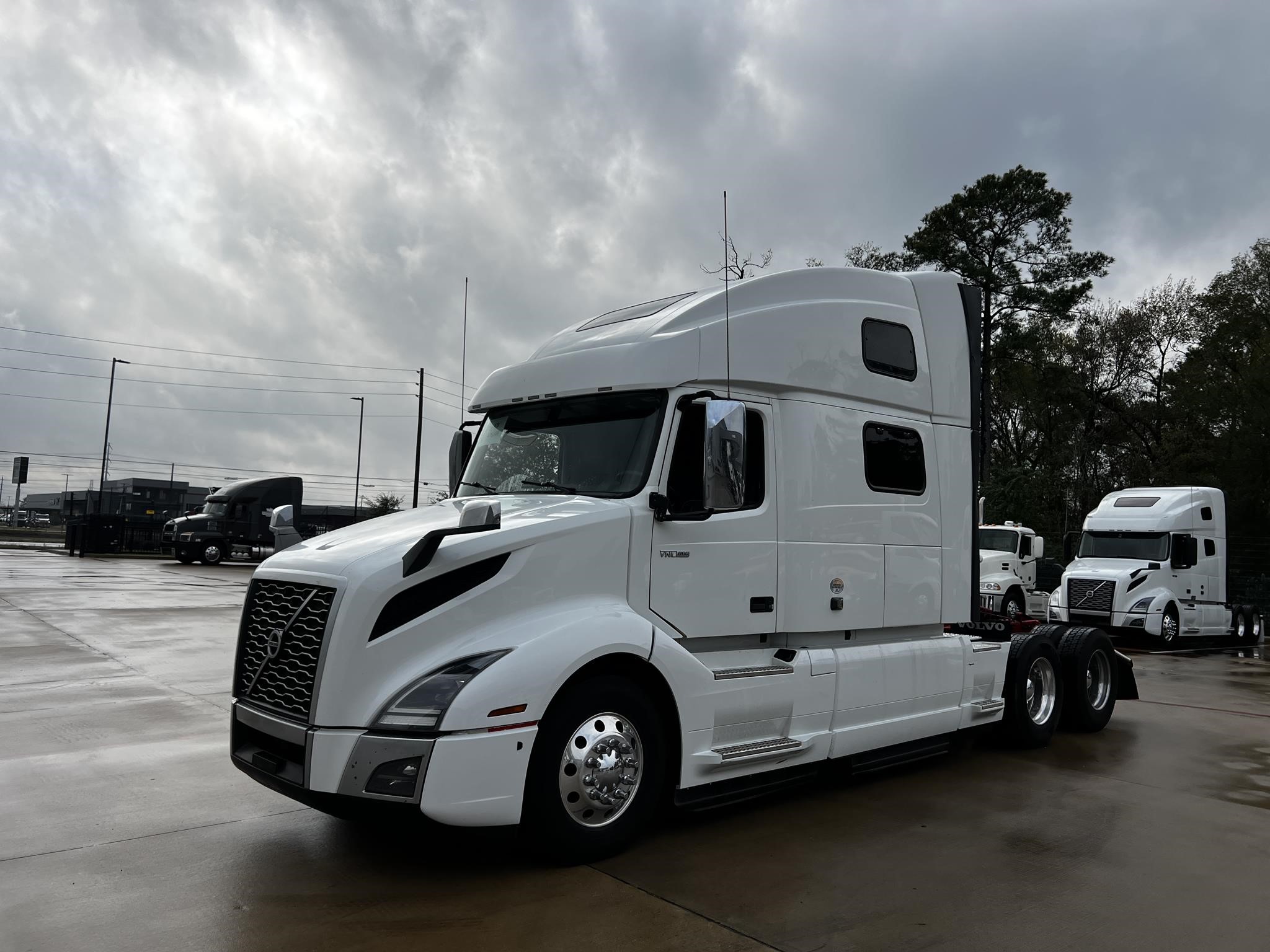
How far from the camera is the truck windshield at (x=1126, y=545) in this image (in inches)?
770

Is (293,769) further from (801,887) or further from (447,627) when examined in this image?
(801,887)

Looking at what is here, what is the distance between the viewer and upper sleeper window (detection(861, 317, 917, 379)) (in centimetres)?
659

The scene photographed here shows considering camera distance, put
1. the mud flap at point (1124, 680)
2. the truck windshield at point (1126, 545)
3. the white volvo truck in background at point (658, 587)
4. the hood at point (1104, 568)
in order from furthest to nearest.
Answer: the truck windshield at point (1126, 545)
the hood at point (1104, 568)
the mud flap at point (1124, 680)
the white volvo truck in background at point (658, 587)

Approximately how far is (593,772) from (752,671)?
1.27m

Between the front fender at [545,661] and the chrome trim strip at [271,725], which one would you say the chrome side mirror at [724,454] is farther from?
the chrome trim strip at [271,725]

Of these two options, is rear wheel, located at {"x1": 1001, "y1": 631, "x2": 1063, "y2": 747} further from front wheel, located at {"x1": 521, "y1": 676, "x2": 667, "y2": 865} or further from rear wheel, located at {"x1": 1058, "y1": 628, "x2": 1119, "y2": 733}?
front wheel, located at {"x1": 521, "y1": 676, "x2": 667, "y2": 865}

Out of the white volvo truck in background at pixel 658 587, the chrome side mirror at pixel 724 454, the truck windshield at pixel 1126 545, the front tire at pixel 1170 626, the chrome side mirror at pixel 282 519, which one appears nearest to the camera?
the white volvo truck in background at pixel 658 587

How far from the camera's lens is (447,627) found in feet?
14.6

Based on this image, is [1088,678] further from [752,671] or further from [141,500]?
[141,500]

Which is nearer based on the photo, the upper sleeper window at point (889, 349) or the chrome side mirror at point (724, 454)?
the chrome side mirror at point (724, 454)

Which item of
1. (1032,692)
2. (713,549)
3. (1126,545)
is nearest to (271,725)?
(713,549)

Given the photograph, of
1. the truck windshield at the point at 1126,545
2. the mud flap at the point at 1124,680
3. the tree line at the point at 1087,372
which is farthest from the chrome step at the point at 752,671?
the tree line at the point at 1087,372

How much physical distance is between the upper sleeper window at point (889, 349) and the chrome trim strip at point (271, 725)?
14.2 feet

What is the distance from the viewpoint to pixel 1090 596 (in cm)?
1977
